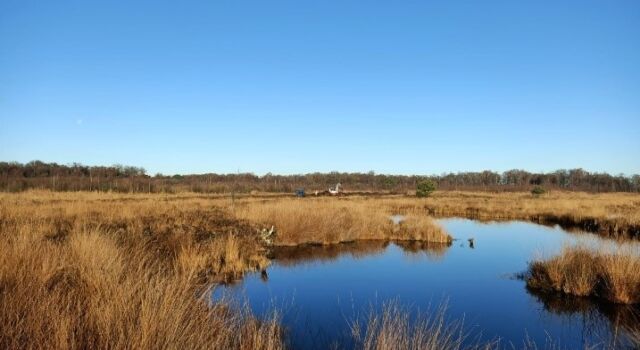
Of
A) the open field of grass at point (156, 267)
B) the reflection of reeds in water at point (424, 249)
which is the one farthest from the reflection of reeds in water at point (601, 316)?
the reflection of reeds in water at point (424, 249)

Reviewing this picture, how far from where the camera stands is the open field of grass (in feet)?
11.5

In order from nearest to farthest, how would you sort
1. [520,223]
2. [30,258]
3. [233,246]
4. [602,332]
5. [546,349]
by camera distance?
1. [30,258]
2. [546,349]
3. [602,332]
4. [233,246]
5. [520,223]

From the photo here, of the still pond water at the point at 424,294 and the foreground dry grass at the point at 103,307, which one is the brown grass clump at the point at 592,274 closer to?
the still pond water at the point at 424,294

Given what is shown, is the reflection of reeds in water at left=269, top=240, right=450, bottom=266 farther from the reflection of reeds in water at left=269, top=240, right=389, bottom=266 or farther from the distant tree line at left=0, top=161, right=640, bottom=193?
the distant tree line at left=0, top=161, right=640, bottom=193

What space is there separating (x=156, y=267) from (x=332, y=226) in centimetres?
918

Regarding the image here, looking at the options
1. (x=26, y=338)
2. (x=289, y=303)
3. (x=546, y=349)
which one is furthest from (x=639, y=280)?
(x=26, y=338)

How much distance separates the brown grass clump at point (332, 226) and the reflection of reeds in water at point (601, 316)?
799cm

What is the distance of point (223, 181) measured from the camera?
85750 mm

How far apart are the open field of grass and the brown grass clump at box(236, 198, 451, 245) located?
0.04 meters

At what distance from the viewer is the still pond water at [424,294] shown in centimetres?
684

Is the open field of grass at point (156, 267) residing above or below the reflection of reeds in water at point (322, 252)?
above

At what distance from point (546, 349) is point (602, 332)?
1.44 m

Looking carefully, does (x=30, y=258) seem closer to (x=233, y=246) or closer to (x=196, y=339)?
(x=196, y=339)

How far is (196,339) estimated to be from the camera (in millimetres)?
3883
